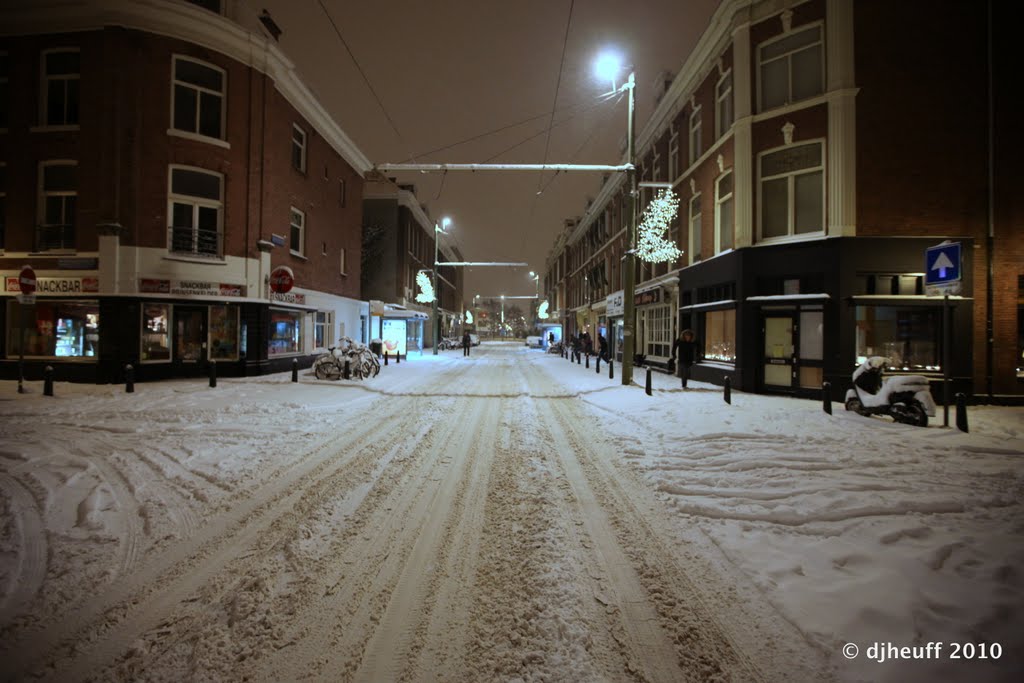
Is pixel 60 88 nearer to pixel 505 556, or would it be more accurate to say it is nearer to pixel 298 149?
pixel 298 149

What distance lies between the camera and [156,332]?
15.5 metres

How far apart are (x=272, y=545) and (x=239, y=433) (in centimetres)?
475

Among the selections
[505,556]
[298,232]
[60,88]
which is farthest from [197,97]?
[505,556]

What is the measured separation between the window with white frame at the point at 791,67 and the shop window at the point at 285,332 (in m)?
18.7

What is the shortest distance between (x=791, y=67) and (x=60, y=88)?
22834 mm

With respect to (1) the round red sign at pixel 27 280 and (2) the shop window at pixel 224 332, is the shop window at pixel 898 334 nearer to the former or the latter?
(2) the shop window at pixel 224 332

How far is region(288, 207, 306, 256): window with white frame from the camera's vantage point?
66.9 feet

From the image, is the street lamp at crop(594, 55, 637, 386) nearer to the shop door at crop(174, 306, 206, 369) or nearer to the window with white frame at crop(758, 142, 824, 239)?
the window with white frame at crop(758, 142, 824, 239)

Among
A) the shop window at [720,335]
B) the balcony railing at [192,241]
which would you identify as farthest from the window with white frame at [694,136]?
the balcony railing at [192,241]

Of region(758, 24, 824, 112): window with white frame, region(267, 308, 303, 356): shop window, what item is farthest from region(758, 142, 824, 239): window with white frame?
region(267, 308, 303, 356): shop window

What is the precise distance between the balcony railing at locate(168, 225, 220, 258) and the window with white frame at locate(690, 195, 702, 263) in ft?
→ 57.5

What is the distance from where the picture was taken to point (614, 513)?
4.79m

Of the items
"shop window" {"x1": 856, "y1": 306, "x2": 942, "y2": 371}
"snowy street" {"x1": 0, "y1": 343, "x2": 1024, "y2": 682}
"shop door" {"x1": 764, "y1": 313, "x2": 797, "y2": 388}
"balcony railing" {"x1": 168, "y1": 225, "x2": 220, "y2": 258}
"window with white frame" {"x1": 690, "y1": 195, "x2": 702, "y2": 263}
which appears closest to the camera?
"snowy street" {"x1": 0, "y1": 343, "x2": 1024, "y2": 682}

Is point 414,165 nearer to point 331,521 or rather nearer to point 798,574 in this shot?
point 331,521
